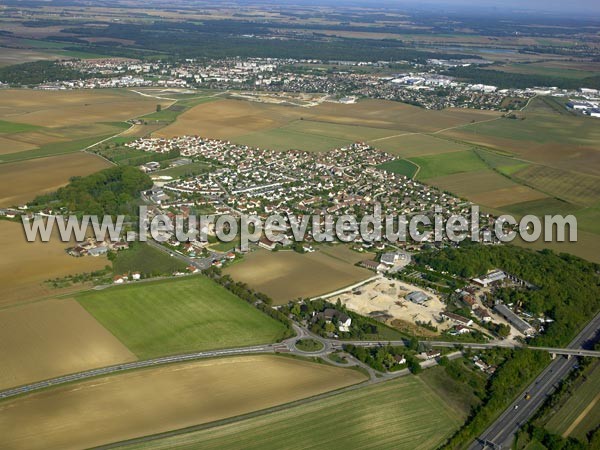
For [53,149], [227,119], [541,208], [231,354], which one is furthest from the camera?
[227,119]

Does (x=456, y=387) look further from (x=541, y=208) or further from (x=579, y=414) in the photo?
(x=541, y=208)

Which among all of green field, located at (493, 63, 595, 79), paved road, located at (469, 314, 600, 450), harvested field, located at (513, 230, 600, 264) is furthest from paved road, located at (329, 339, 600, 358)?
green field, located at (493, 63, 595, 79)

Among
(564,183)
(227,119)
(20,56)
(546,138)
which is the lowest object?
(564,183)

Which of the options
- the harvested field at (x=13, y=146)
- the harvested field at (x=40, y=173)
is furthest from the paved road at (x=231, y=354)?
the harvested field at (x=13, y=146)

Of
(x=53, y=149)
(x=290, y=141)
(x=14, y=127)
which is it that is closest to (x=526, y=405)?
(x=290, y=141)

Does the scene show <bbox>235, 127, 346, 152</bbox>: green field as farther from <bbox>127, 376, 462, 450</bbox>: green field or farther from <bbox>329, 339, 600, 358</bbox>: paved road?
<bbox>127, 376, 462, 450</bbox>: green field

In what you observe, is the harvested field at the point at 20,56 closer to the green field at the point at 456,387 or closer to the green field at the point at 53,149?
the green field at the point at 53,149
